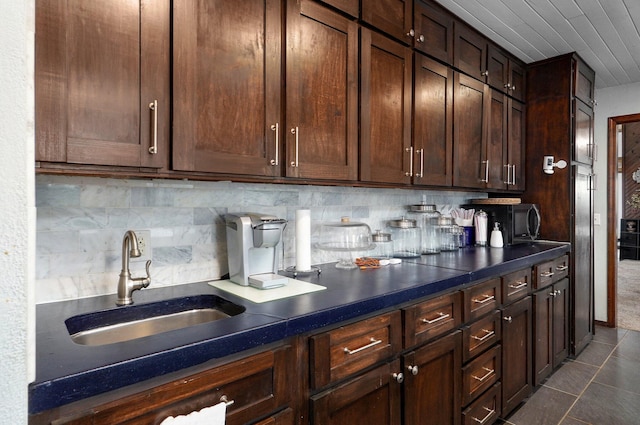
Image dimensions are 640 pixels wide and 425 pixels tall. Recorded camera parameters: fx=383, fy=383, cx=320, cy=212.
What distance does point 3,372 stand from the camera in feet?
1.94

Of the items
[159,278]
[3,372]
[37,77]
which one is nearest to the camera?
[3,372]

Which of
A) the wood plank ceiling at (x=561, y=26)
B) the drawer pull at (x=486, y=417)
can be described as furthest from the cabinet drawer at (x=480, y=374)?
the wood plank ceiling at (x=561, y=26)

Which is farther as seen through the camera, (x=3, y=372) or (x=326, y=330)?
(x=326, y=330)

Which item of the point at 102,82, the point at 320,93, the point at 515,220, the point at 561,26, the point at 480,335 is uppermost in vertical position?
the point at 561,26

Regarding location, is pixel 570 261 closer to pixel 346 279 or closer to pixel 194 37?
pixel 346 279

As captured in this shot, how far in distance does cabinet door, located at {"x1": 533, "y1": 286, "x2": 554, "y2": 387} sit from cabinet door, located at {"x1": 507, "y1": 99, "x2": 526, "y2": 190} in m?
0.97

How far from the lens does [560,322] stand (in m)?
2.98

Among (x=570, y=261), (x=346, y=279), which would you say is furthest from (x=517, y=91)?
(x=346, y=279)

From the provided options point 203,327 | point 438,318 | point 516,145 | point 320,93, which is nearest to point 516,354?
point 438,318

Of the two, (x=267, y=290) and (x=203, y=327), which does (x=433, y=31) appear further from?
(x=203, y=327)

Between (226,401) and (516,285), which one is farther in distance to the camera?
(516,285)

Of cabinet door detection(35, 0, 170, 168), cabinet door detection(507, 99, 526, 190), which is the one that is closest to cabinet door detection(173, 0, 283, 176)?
cabinet door detection(35, 0, 170, 168)

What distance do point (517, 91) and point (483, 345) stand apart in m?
2.32

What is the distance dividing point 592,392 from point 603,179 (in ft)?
7.77
